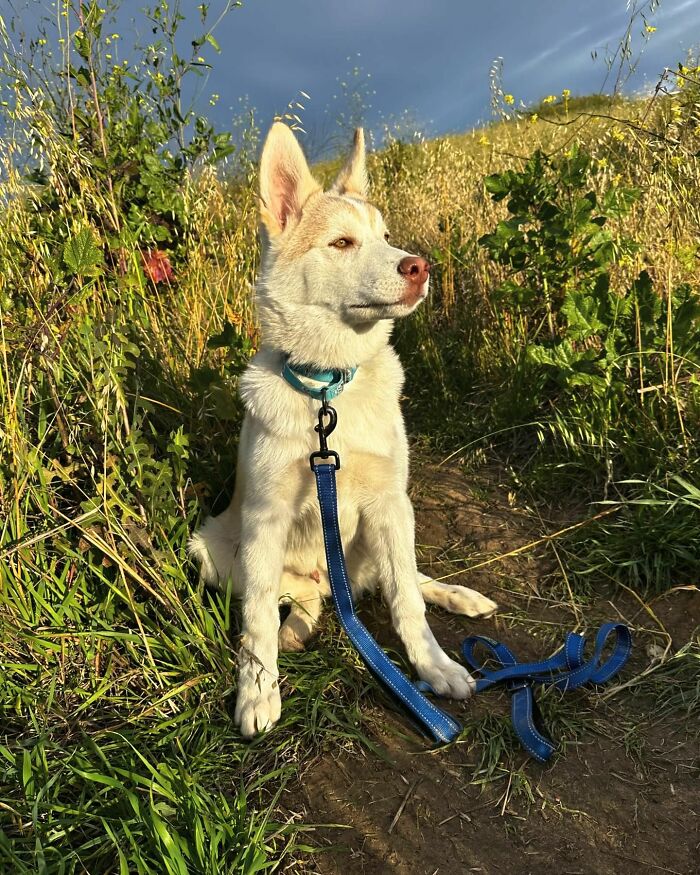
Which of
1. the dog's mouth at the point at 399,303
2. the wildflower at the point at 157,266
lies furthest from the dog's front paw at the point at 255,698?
the wildflower at the point at 157,266

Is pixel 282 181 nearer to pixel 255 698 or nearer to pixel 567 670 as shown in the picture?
pixel 255 698

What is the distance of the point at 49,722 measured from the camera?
1.69 meters

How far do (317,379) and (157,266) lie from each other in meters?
1.79

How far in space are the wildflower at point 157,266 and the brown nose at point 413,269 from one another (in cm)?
184

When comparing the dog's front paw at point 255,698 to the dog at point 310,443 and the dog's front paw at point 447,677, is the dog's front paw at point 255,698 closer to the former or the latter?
the dog at point 310,443

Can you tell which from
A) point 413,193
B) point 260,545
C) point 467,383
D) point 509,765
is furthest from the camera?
point 413,193

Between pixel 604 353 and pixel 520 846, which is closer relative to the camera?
pixel 520 846

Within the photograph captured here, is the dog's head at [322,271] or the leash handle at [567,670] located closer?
the leash handle at [567,670]

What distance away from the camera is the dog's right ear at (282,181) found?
6.86 feet

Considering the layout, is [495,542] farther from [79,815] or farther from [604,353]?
[79,815]

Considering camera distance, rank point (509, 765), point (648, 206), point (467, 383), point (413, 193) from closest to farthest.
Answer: point (509, 765)
point (648, 206)
point (467, 383)
point (413, 193)

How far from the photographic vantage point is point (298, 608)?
7.31 feet

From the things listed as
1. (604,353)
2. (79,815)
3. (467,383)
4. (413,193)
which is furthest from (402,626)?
(413,193)

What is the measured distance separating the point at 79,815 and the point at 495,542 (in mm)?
1786
